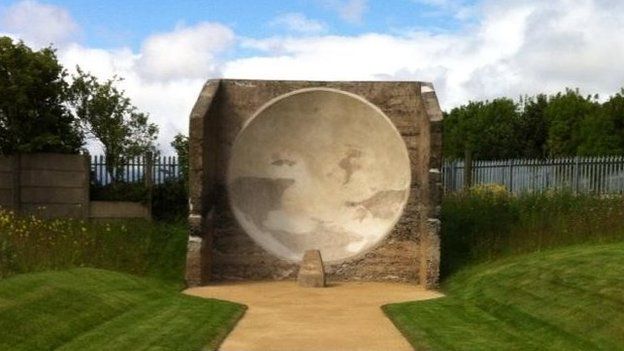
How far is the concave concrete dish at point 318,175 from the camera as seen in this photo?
20.2m

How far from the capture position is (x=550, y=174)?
26.9 meters

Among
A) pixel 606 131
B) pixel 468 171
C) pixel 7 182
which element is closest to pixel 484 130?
pixel 606 131

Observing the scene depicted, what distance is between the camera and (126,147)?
3303 centimetres

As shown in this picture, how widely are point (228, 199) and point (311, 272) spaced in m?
2.99

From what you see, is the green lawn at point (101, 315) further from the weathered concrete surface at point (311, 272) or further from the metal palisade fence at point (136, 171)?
the metal palisade fence at point (136, 171)

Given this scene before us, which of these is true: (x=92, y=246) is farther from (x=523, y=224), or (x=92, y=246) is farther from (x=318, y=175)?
(x=523, y=224)

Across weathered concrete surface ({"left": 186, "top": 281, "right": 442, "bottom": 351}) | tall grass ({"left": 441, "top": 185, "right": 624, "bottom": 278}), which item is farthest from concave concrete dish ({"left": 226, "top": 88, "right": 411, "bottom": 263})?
tall grass ({"left": 441, "top": 185, "right": 624, "bottom": 278})

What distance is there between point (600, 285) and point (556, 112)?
4737 cm

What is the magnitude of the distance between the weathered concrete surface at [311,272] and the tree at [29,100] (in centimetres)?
1084

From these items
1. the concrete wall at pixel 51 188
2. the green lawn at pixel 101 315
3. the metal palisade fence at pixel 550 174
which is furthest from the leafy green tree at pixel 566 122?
the green lawn at pixel 101 315

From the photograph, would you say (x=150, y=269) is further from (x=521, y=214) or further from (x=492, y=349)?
(x=492, y=349)

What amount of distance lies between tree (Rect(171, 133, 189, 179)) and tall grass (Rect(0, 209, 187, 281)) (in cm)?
303

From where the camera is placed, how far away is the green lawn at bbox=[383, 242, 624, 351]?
10.5m

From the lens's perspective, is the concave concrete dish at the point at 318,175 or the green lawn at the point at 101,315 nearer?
the green lawn at the point at 101,315
